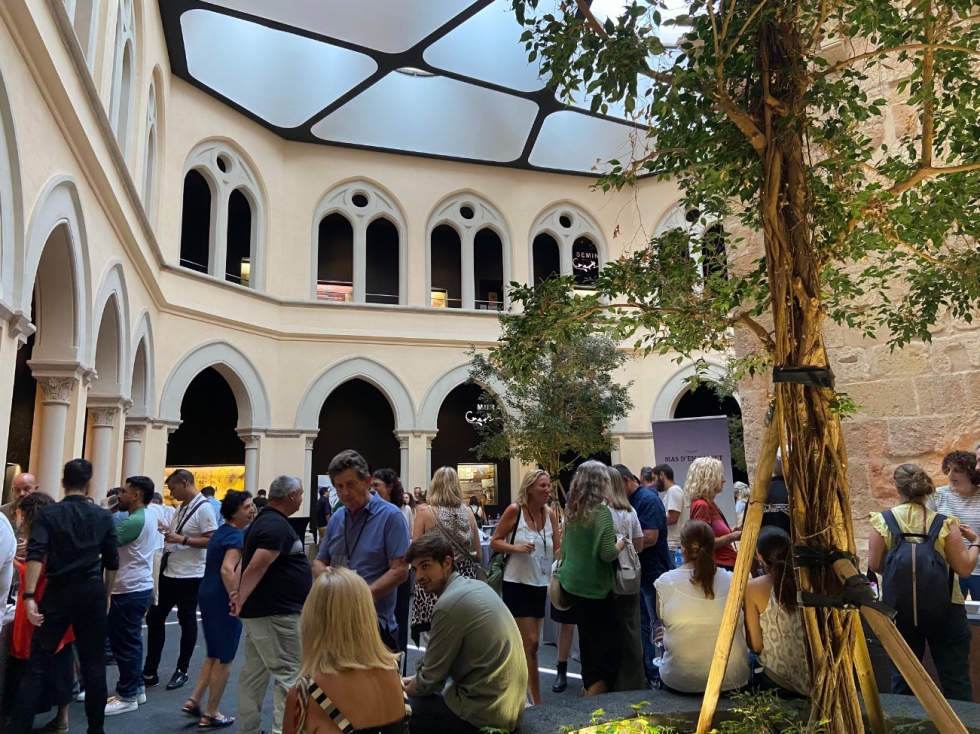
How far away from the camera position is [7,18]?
4910mm

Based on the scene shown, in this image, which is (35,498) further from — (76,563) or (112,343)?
(112,343)

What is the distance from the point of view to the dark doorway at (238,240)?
54.9 feet

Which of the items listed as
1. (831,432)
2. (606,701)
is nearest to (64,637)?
(606,701)

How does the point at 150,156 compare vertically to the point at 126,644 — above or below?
above

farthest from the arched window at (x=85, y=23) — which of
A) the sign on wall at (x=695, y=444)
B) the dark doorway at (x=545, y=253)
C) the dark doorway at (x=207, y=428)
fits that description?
the dark doorway at (x=545, y=253)

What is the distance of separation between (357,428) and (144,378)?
23.0ft

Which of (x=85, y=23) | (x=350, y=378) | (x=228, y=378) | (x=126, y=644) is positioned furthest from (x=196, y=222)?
(x=126, y=644)

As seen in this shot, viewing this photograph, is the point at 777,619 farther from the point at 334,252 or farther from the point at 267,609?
the point at 334,252

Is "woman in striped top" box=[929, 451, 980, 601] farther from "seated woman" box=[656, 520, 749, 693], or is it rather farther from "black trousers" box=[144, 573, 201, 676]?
"black trousers" box=[144, 573, 201, 676]

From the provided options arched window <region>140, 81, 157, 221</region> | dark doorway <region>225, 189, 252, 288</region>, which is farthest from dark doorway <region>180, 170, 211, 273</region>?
arched window <region>140, 81, 157, 221</region>

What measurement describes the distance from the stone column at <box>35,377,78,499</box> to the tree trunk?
6.95 meters

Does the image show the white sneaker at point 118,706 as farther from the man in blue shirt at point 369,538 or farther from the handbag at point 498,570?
the handbag at point 498,570

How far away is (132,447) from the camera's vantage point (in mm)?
11672

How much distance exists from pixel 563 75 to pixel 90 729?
14.1 ft
